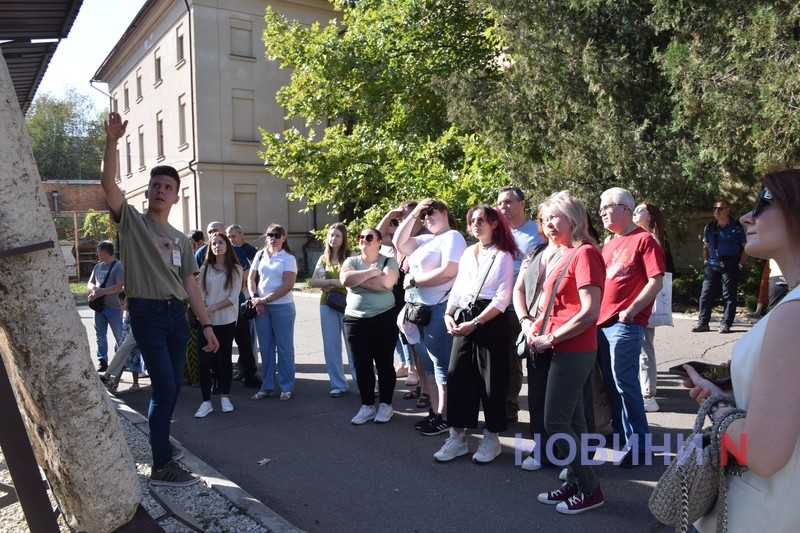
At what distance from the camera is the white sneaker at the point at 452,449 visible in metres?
5.24

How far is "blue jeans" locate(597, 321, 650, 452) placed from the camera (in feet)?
16.5

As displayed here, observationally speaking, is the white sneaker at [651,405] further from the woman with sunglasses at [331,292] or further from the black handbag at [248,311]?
the black handbag at [248,311]

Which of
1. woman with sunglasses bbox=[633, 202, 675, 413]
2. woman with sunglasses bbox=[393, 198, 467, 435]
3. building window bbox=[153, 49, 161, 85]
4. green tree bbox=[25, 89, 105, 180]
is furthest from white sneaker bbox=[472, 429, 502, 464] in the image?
green tree bbox=[25, 89, 105, 180]

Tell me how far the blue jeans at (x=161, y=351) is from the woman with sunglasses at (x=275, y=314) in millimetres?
2761

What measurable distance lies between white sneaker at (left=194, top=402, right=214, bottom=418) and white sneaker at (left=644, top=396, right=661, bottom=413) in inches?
171

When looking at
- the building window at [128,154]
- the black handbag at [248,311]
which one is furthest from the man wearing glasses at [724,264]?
the building window at [128,154]

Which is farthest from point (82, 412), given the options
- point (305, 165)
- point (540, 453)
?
point (305, 165)

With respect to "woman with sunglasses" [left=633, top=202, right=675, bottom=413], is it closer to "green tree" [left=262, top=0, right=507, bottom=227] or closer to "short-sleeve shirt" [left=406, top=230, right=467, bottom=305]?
"short-sleeve shirt" [left=406, top=230, right=467, bottom=305]

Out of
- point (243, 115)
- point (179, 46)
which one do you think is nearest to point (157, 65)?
point (179, 46)

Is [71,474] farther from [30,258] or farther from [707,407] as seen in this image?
[707,407]

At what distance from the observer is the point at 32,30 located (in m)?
6.21

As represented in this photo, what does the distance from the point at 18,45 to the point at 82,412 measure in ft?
16.4

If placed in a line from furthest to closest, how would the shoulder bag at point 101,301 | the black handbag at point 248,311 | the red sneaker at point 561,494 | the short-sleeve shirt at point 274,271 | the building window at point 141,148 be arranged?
the building window at point 141,148
the shoulder bag at point 101,301
the black handbag at point 248,311
the short-sleeve shirt at point 274,271
the red sneaker at point 561,494

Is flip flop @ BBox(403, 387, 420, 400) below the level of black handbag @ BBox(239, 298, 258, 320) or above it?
below
